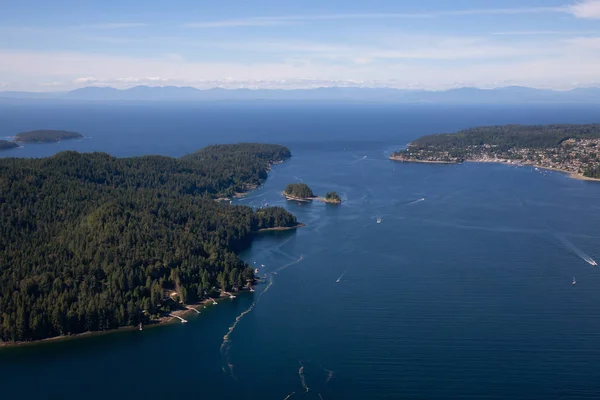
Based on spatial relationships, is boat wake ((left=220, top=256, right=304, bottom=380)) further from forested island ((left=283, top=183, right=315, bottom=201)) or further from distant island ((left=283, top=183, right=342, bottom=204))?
forested island ((left=283, top=183, right=315, bottom=201))

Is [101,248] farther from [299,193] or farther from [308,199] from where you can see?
[299,193]

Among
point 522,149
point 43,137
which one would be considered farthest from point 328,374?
point 43,137

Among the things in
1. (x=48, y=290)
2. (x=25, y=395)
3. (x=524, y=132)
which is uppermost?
(x=524, y=132)

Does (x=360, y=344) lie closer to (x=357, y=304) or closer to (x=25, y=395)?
(x=357, y=304)

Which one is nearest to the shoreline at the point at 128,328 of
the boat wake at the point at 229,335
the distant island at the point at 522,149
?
the boat wake at the point at 229,335

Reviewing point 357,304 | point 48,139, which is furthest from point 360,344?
point 48,139

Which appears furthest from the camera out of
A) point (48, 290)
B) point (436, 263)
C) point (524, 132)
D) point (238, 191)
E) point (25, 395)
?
point (524, 132)

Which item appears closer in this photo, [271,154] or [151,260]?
[151,260]

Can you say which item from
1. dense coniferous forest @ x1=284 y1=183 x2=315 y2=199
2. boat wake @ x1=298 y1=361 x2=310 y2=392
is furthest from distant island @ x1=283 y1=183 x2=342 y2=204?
boat wake @ x1=298 y1=361 x2=310 y2=392
